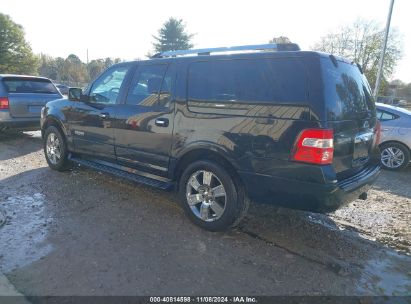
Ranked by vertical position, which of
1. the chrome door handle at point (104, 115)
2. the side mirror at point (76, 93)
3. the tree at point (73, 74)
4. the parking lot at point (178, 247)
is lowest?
the parking lot at point (178, 247)

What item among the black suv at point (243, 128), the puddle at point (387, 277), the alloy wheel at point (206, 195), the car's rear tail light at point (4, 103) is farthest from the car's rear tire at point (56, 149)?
the puddle at point (387, 277)

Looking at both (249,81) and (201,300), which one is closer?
(201,300)

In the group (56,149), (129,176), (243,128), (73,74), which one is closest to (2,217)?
(129,176)

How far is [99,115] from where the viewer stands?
15.8 feet

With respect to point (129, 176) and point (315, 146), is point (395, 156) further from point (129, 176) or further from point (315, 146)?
point (129, 176)

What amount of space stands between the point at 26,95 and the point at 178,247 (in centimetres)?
680

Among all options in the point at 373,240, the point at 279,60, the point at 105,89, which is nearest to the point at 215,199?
the point at 279,60

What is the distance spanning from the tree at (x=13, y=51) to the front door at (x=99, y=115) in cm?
4542

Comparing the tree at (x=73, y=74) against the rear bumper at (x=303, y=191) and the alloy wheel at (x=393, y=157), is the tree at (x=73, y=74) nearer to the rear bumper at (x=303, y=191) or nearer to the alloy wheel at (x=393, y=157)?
the alloy wheel at (x=393, y=157)

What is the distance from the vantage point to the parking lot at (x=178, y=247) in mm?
2779

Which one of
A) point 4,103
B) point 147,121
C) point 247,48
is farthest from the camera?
point 4,103

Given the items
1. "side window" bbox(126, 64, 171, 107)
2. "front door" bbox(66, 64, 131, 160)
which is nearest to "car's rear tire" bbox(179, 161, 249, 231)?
"side window" bbox(126, 64, 171, 107)

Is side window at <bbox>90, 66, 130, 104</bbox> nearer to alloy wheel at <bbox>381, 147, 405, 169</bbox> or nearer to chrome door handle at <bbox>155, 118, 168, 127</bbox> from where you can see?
chrome door handle at <bbox>155, 118, 168, 127</bbox>

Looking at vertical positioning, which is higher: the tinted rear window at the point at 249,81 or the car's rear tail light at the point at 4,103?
the tinted rear window at the point at 249,81
